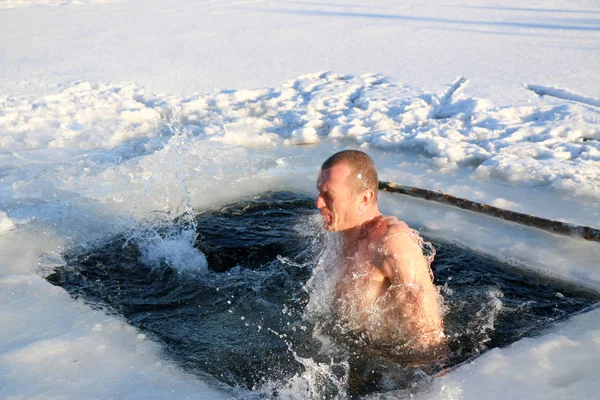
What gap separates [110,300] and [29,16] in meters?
12.2

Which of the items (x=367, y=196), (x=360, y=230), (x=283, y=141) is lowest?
(x=283, y=141)

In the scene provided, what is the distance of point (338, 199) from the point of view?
120 inches

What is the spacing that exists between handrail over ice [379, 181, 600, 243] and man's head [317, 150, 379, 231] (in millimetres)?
1382

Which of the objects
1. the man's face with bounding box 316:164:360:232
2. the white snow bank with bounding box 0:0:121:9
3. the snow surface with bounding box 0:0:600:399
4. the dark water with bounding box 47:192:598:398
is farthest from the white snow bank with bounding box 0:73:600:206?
the white snow bank with bounding box 0:0:121:9

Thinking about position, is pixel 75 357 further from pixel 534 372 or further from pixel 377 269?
pixel 534 372

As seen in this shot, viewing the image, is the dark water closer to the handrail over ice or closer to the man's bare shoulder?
the handrail over ice

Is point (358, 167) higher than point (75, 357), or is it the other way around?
point (358, 167)

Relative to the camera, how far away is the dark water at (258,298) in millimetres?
2977

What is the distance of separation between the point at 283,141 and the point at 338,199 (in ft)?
9.91

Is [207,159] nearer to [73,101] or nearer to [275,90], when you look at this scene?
[275,90]

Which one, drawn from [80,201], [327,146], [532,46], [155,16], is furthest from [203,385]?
[155,16]

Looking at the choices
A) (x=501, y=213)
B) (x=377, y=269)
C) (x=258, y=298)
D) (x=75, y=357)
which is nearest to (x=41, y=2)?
(x=258, y=298)

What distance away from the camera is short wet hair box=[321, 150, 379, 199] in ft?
9.88

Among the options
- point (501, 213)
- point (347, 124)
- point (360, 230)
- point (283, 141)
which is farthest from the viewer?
point (347, 124)
